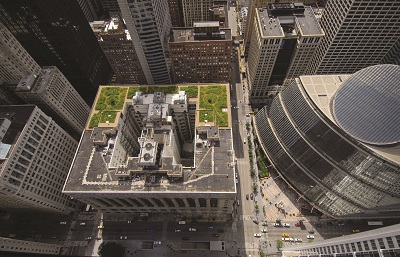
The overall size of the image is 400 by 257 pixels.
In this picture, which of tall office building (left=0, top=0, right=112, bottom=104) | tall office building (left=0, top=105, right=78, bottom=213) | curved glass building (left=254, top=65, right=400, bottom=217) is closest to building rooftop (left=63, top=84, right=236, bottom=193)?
tall office building (left=0, top=105, right=78, bottom=213)

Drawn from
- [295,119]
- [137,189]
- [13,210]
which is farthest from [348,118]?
[13,210]

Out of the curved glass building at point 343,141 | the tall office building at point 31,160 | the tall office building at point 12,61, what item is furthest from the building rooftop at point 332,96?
the tall office building at point 12,61

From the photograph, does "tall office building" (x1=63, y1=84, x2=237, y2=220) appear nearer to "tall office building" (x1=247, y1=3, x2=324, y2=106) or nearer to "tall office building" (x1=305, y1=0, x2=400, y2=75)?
"tall office building" (x1=247, y1=3, x2=324, y2=106)

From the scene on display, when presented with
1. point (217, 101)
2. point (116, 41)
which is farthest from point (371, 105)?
point (116, 41)

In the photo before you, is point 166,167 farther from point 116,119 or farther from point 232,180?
point 116,119

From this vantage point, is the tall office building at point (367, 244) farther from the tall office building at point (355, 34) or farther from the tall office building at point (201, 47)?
the tall office building at point (201, 47)

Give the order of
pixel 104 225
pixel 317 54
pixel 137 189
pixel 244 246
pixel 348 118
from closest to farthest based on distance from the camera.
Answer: pixel 137 189
pixel 348 118
pixel 244 246
pixel 104 225
pixel 317 54
